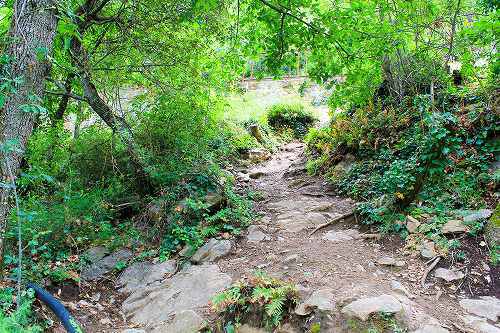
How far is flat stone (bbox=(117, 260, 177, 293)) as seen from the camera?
5.02 m

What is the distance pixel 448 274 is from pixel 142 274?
12.6 feet

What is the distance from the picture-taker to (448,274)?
400 cm

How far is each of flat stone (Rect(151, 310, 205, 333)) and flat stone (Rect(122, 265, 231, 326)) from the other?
4.3 inches

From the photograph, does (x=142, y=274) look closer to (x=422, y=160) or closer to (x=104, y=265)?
(x=104, y=265)

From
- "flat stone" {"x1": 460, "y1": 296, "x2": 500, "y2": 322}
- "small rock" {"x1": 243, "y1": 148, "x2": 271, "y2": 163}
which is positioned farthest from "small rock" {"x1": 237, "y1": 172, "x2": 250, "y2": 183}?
"flat stone" {"x1": 460, "y1": 296, "x2": 500, "y2": 322}

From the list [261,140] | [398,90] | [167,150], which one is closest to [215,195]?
[167,150]

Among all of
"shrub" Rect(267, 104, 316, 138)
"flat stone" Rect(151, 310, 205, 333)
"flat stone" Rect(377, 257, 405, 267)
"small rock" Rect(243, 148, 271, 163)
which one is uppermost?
"shrub" Rect(267, 104, 316, 138)

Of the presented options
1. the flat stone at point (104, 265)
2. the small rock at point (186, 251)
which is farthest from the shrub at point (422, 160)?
the flat stone at point (104, 265)

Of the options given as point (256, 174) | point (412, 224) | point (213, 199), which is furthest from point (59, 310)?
point (256, 174)

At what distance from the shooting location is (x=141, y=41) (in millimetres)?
6234

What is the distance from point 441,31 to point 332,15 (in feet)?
9.62

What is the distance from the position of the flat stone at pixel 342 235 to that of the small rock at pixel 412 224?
71 centimetres

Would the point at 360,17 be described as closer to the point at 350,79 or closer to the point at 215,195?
the point at 350,79

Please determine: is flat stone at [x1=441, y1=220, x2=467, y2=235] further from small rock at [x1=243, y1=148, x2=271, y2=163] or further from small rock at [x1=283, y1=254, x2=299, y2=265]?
small rock at [x1=243, y1=148, x2=271, y2=163]
